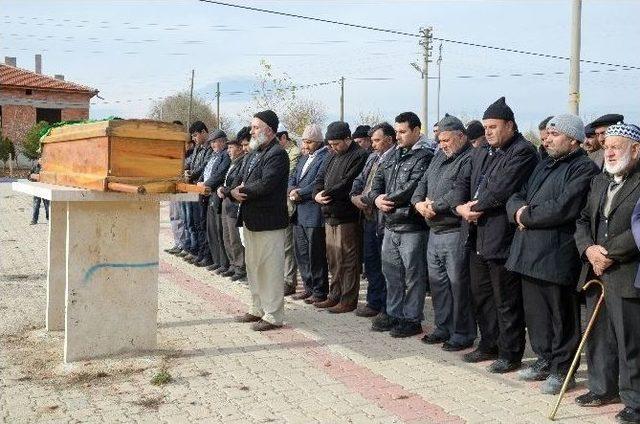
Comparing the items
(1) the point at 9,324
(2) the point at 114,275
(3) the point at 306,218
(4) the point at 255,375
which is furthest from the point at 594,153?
(1) the point at 9,324

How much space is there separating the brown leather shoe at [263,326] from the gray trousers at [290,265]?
200 centimetres

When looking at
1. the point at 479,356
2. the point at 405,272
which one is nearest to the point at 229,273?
the point at 405,272

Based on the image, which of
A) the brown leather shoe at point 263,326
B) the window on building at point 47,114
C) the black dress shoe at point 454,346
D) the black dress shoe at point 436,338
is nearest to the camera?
the black dress shoe at point 454,346

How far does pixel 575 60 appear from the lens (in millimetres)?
12922

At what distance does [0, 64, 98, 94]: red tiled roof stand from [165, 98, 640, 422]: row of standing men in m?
43.7

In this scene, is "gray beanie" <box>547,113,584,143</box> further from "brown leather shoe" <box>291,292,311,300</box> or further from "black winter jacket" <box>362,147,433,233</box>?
"brown leather shoe" <box>291,292,311,300</box>

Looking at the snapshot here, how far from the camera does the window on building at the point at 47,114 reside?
4916 cm

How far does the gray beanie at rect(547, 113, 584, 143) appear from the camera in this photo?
5.30m

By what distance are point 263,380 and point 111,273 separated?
1618 millimetres

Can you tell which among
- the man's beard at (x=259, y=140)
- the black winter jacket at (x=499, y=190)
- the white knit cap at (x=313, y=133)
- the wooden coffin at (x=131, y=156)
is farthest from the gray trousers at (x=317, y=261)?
the wooden coffin at (x=131, y=156)

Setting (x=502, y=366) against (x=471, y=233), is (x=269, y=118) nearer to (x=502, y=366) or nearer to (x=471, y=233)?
(x=471, y=233)

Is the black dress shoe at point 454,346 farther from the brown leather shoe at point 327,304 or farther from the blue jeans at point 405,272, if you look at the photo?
the brown leather shoe at point 327,304

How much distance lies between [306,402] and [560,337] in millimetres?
1979

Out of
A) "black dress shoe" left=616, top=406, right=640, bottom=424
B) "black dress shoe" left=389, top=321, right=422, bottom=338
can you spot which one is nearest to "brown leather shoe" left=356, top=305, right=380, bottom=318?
"black dress shoe" left=389, top=321, right=422, bottom=338
